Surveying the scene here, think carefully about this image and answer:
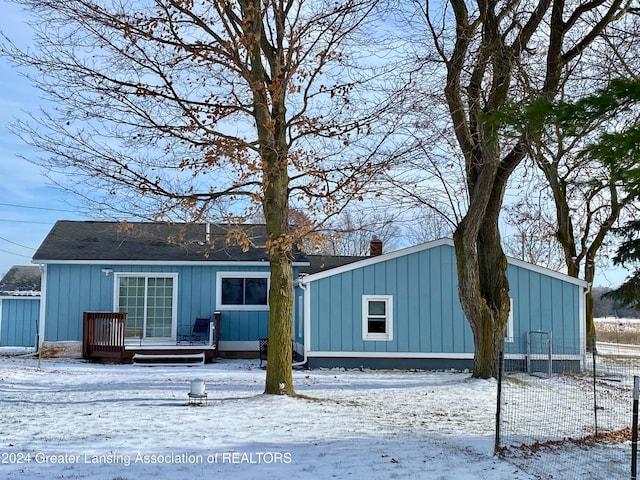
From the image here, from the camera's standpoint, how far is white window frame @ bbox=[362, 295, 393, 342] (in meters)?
16.4

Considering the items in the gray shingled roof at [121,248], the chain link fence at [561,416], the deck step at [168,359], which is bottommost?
the chain link fence at [561,416]

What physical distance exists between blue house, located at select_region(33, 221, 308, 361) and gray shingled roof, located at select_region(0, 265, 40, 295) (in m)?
6.86

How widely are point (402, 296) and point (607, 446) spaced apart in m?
8.65

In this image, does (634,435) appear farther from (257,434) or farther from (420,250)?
(420,250)

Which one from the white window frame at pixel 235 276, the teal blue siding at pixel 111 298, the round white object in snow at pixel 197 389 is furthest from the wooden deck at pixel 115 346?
the round white object in snow at pixel 197 389

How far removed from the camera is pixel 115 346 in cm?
1730

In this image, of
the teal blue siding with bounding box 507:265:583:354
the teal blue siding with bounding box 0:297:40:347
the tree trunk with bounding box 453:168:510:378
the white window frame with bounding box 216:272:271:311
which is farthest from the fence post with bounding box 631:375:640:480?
the teal blue siding with bounding box 0:297:40:347

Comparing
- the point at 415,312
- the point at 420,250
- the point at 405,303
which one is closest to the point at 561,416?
the point at 415,312

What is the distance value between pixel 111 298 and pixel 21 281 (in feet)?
33.4

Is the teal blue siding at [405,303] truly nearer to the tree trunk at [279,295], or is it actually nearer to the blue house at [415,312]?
the blue house at [415,312]

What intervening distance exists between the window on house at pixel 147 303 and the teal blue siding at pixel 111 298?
235 mm

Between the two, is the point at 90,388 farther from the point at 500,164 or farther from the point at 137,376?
the point at 500,164

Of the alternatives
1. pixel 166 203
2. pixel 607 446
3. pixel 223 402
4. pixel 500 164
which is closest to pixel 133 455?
pixel 223 402

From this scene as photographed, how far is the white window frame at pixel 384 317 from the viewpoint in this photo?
53.9ft
